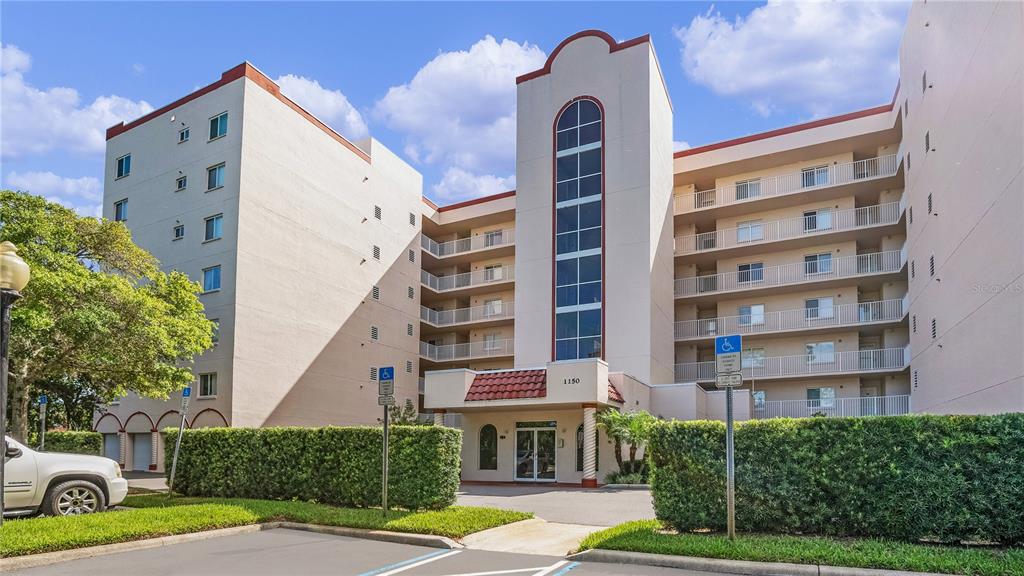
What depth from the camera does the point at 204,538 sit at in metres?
12.3

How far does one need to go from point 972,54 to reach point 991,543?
48.6 ft

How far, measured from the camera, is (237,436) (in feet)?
58.1

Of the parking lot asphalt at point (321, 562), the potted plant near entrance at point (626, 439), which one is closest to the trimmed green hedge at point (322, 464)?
the parking lot asphalt at point (321, 562)

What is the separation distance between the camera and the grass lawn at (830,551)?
8680 millimetres

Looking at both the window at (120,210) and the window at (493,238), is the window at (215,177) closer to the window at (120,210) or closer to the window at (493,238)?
the window at (120,210)

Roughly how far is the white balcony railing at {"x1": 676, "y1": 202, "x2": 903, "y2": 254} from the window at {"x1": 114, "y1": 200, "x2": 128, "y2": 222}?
26707 millimetres

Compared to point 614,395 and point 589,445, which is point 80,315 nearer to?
point 589,445

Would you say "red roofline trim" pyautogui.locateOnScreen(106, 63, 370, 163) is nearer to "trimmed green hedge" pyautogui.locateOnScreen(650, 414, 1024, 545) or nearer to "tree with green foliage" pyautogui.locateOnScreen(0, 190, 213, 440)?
"tree with green foliage" pyautogui.locateOnScreen(0, 190, 213, 440)

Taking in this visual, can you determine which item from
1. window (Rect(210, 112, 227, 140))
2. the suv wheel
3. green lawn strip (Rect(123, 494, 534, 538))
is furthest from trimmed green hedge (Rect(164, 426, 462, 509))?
window (Rect(210, 112, 227, 140))

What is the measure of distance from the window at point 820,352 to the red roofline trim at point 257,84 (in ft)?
78.7

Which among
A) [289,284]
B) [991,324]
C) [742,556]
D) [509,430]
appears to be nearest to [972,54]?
[991,324]

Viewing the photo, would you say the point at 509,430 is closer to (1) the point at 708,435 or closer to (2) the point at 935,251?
(2) the point at 935,251

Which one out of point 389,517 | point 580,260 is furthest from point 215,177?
point 389,517

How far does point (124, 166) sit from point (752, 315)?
3115 centimetres
